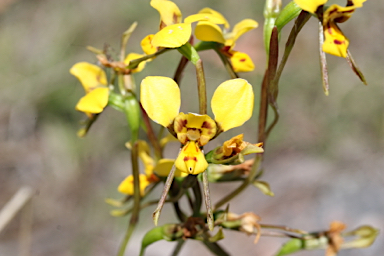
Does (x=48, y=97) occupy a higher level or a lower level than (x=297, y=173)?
higher

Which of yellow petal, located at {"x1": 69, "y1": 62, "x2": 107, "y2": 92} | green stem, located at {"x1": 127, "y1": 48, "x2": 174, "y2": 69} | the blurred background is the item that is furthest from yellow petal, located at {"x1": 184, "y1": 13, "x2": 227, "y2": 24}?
the blurred background

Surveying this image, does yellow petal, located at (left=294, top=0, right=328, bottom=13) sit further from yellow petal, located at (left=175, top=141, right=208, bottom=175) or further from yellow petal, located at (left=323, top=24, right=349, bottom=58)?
yellow petal, located at (left=175, top=141, right=208, bottom=175)

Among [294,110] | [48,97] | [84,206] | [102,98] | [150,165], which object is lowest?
[84,206]

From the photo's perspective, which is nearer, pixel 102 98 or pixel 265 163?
pixel 102 98

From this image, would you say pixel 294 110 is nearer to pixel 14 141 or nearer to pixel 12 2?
pixel 14 141

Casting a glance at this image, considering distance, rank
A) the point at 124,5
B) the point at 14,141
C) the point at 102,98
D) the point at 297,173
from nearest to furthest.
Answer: the point at 102,98, the point at 297,173, the point at 14,141, the point at 124,5

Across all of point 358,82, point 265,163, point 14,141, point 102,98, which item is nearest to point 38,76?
point 14,141
